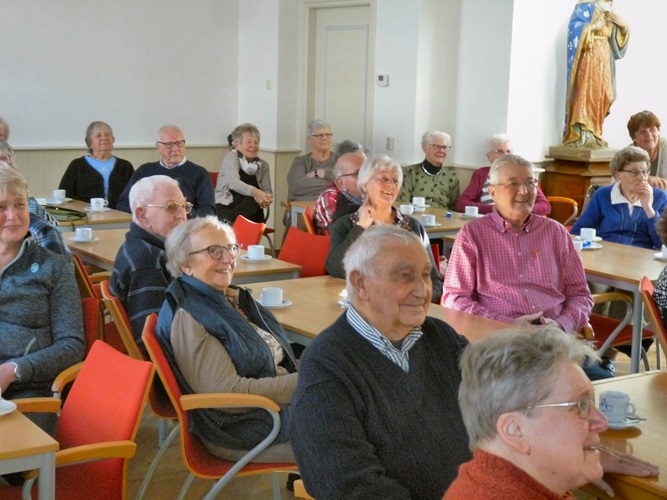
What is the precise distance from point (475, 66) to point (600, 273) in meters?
3.73

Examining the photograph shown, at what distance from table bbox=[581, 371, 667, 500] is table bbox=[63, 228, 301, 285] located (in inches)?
82.7

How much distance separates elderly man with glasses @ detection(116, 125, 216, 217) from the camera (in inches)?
255

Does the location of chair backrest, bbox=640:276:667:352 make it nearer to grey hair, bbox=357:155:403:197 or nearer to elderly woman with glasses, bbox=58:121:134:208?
grey hair, bbox=357:155:403:197

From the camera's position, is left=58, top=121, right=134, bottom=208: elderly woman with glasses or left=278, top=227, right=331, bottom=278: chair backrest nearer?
left=278, top=227, right=331, bottom=278: chair backrest

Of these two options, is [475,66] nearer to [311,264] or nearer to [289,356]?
[311,264]

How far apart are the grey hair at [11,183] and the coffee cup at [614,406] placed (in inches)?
86.4

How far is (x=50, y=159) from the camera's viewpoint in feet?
26.8

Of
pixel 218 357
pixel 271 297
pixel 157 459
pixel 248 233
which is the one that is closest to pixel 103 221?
pixel 248 233

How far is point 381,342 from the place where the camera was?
Result: 7.86 feet

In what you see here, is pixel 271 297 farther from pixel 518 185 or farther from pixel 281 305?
pixel 518 185

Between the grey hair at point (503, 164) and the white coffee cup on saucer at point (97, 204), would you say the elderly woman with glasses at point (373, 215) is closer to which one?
the grey hair at point (503, 164)

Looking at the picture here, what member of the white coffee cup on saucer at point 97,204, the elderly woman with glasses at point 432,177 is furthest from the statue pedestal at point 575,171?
the white coffee cup on saucer at point 97,204

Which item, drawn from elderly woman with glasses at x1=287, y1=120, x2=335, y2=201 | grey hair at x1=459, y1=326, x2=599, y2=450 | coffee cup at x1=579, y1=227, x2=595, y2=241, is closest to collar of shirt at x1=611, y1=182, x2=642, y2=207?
coffee cup at x1=579, y1=227, x2=595, y2=241

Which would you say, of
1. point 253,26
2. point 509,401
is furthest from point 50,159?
point 509,401
